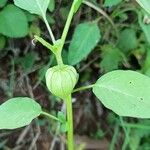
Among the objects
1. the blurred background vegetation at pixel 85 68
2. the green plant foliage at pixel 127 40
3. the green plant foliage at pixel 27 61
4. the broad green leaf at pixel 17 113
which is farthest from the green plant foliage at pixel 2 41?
the broad green leaf at pixel 17 113

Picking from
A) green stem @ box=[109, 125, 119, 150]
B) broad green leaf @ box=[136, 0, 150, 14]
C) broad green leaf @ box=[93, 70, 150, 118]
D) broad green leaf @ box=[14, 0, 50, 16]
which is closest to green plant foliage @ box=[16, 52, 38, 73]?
green stem @ box=[109, 125, 119, 150]

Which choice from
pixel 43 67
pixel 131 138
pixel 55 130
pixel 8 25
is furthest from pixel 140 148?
pixel 8 25

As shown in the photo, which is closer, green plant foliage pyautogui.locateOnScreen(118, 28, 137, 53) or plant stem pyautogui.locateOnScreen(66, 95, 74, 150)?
plant stem pyautogui.locateOnScreen(66, 95, 74, 150)

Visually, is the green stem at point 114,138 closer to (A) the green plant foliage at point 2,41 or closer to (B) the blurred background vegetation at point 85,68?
(B) the blurred background vegetation at point 85,68

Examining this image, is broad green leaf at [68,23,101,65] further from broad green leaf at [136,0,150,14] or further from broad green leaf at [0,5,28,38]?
broad green leaf at [136,0,150,14]

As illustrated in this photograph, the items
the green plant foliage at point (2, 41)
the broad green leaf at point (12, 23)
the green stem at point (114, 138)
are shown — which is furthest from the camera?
the green stem at point (114, 138)
